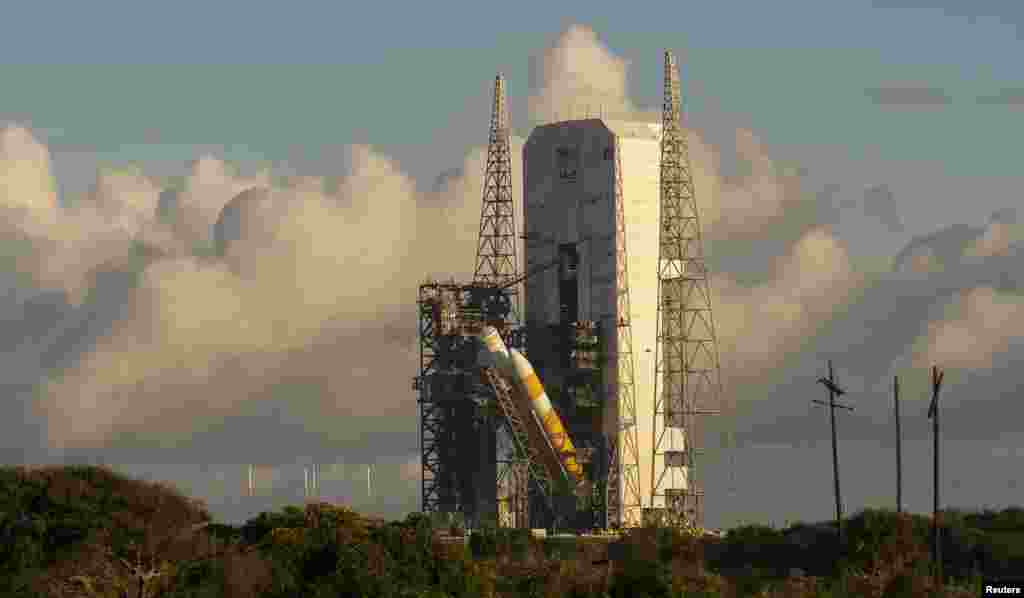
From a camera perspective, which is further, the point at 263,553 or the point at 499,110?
the point at 499,110

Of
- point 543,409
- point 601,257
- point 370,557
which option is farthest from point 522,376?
point 370,557

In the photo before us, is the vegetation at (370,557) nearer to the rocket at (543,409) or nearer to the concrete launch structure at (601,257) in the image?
the rocket at (543,409)

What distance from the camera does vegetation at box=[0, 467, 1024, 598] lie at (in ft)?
286

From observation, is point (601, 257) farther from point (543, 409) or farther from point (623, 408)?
point (543, 409)

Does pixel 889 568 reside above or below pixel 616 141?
below

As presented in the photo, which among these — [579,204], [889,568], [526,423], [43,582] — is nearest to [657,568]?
[889,568]

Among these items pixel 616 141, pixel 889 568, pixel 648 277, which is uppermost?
pixel 616 141

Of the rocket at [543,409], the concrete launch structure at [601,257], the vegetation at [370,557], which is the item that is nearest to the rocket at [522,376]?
the rocket at [543,409]

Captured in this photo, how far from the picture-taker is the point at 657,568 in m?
92.0

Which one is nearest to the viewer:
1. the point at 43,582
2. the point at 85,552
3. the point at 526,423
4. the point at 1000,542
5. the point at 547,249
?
the point at 43,582

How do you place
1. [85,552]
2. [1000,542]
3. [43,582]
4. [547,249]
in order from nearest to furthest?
[43,582]
[85,552]
[1000,542]
[547,249]

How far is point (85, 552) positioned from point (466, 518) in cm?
5706

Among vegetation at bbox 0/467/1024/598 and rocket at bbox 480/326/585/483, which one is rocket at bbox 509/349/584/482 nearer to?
rocket at bbox 480/326/585/483

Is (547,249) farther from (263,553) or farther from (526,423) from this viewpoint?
(263,553)
